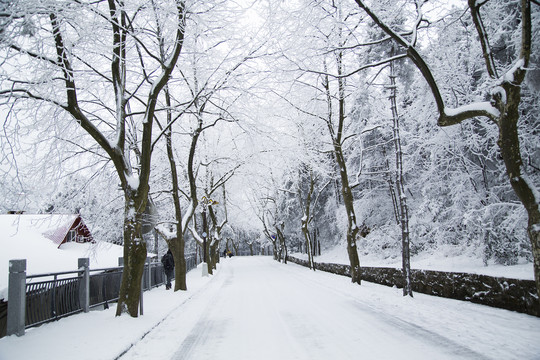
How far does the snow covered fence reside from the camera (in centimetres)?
838

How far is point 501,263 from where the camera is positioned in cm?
1473

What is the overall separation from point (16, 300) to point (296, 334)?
18.8 ft

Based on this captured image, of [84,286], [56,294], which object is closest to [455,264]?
[84,286]

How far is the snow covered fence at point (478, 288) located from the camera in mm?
8375

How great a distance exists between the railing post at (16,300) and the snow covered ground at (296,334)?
251mm

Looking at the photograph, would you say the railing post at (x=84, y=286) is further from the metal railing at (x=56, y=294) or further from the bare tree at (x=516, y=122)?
the bare tree at (x=516, y=122)

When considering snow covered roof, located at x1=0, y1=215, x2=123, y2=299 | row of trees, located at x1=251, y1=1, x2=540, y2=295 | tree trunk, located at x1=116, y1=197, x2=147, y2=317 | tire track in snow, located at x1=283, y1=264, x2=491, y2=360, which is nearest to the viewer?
tire track in snow, located at x1=283, y1=264, x2=491, y2=360

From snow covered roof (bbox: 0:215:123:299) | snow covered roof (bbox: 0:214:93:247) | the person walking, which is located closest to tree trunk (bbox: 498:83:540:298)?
snow covered roof (bbox: 0:215:123:299)

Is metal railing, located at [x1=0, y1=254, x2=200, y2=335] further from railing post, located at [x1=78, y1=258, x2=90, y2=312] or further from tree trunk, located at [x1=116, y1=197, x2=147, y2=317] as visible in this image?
tree trunk, located at [x1=116, y1=197, x2=147, y2=317]

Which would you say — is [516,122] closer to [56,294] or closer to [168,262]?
[56,294]

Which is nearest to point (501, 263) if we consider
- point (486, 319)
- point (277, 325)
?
point (486, 319)

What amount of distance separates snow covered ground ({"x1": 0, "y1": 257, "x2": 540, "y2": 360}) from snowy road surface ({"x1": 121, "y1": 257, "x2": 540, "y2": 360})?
0.02 meters

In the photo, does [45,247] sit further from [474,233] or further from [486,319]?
[474,233]

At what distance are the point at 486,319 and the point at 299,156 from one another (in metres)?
11.9
